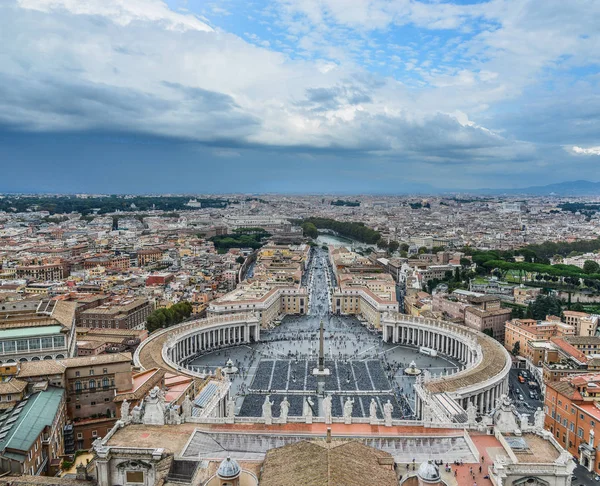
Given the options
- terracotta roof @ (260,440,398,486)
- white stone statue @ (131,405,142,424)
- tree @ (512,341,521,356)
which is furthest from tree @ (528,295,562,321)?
white stone statue @ (131,405,142,424)

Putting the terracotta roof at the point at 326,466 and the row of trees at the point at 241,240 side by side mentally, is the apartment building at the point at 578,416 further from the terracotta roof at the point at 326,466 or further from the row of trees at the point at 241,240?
the row of trees at the point at 241,240

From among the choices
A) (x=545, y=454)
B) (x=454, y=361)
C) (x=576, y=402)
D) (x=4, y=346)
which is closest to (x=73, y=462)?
(x=4, y=346)

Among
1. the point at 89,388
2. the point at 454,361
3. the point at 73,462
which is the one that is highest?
the point at 89,388

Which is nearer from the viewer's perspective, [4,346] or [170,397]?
[170,397]

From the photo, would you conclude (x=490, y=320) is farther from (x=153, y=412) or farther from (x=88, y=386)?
(x=153, y=412)

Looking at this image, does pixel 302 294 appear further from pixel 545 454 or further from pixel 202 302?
pixel 545 454

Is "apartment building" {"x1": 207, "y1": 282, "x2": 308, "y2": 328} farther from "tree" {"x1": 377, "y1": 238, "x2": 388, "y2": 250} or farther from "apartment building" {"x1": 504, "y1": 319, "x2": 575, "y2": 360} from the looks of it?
"tree" {"x1": 377, "y1": 238, "x2": 388, "y2": 250}

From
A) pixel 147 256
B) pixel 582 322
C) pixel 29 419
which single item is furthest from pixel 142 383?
pixel 147 256
